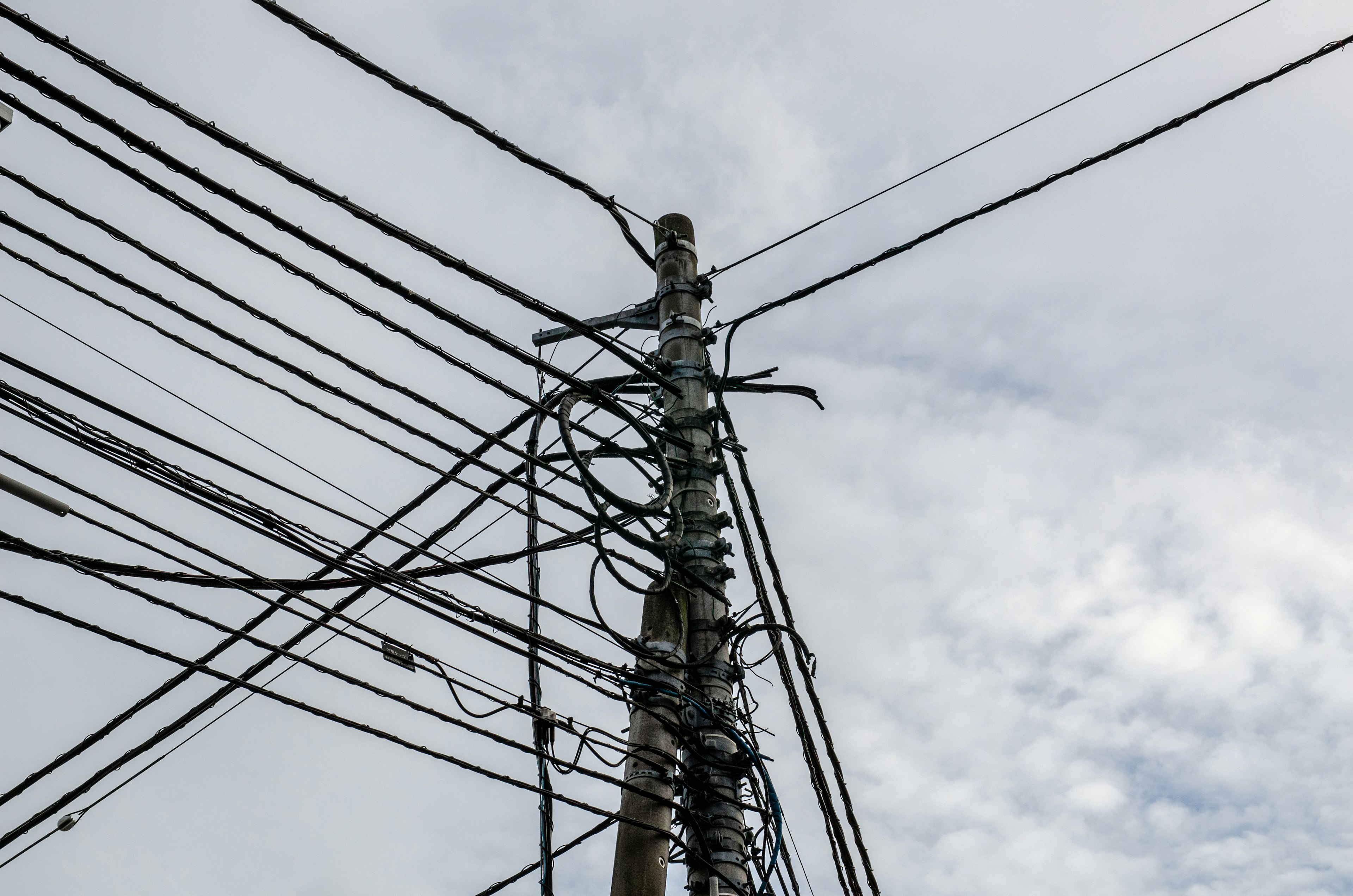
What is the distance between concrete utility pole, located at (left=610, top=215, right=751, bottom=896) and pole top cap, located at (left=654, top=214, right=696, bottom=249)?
33cm

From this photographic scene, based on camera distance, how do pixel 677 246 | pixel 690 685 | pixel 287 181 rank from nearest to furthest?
pixel 287 181
pixel 690 685
pixel 677 246

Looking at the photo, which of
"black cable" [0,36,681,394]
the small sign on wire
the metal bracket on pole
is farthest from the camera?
the metal bracket on pole

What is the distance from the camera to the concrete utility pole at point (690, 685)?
5.56 meters

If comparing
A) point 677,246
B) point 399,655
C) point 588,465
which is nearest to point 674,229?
point 677,246

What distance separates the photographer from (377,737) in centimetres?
486

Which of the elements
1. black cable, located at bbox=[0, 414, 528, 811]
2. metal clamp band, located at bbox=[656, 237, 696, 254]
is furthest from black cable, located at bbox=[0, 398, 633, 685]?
metal clamp band, located at bbox=[656, 237, 696, 254]

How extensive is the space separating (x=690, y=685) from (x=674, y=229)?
3.63m

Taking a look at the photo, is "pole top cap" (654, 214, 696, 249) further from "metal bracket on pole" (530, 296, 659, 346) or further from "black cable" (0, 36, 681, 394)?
"black cable" (0, 36, 681, 394)

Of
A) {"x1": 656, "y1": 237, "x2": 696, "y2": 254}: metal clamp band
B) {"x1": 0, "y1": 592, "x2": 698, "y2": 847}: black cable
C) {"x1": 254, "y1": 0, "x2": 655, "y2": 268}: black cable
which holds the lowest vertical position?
{"x1": 0, "y1": 592, "x2": 698, "y2": 847}: black cable

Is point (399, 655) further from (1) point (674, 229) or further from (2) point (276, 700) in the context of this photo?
(1) point (674, 229)

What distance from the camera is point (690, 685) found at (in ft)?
20.8

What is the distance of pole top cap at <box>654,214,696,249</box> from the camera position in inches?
320

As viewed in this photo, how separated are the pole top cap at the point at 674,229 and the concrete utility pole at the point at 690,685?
1.07 feet

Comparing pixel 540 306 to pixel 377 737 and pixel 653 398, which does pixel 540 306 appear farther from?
pixel 377 737
